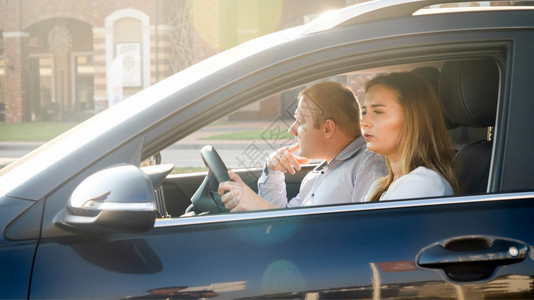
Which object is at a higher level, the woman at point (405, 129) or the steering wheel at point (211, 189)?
the woman at point (405, 129)

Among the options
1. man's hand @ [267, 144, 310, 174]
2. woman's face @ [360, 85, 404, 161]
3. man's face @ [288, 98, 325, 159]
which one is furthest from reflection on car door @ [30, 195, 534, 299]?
man's hand @ [267, 144, 310, 174]

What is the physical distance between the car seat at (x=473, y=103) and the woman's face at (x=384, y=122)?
198mm

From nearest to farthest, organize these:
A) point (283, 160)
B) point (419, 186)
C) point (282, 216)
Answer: point (282, 216) < point (419, 186) < point (283, 160)

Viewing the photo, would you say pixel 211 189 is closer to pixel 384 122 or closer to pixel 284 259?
pixel 384 122

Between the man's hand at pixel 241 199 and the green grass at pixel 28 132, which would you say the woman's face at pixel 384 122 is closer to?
the man's hand at pixel 241 199

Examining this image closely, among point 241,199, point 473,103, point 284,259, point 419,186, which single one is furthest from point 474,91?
point 284,259

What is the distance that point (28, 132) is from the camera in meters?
27.9

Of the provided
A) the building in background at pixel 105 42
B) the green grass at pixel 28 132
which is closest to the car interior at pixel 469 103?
the green grass at pixel 28 132

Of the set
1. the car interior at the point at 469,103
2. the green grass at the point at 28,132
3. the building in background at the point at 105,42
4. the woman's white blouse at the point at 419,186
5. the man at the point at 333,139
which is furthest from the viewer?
the building in background at the point at 105,42

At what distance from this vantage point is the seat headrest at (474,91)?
238 centimetres

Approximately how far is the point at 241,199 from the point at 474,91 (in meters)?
0.83

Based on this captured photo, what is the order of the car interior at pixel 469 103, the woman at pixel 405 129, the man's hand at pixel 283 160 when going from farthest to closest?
1. the man's hand at pixel 283 160
2. the woman at pixel 405 129
3. the car interior at pixel 469 103

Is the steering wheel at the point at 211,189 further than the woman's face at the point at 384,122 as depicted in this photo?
Yes

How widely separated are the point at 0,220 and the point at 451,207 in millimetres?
1166
